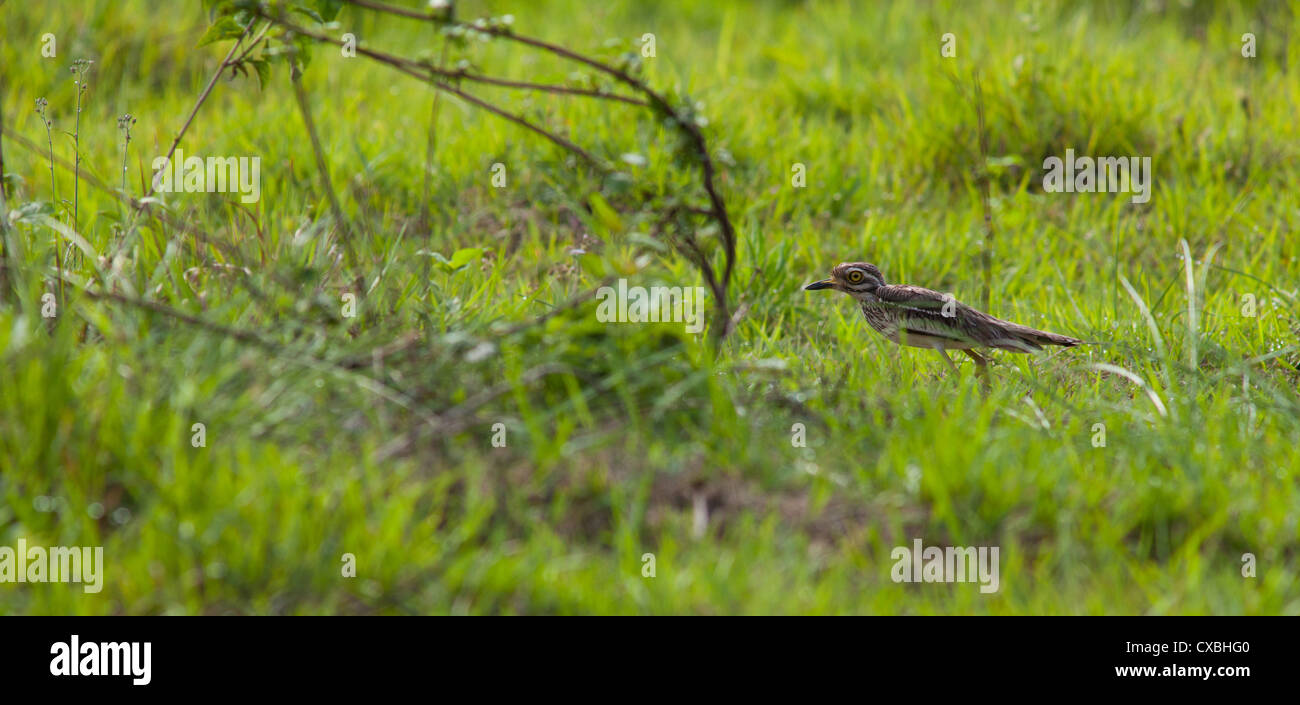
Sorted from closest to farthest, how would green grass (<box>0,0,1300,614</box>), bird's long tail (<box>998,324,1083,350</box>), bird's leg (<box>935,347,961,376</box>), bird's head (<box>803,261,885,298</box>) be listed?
green grass (<box>0,0,1300,614</box>), bird's long tail (<box>998,324,1083,350</box>), bird's leg (<box>935,347,961,376</box>), bird's head (<box>803,261,885,298</box>)

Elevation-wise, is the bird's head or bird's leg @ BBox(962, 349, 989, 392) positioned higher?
the bird's head

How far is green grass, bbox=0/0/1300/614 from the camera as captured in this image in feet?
12.3

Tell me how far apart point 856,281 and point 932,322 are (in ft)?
1.79

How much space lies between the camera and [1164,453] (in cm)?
447

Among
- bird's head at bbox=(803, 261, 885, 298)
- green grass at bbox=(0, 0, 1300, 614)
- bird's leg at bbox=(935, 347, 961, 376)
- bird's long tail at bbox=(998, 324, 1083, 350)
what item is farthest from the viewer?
bird's head at bbox=(803, 261, 885, 298)

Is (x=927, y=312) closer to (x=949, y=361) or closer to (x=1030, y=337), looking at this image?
(x=949, y=361)

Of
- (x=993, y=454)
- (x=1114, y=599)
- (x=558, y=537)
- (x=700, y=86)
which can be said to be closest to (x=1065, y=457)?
(x=993, y=454)

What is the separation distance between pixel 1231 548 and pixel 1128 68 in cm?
552

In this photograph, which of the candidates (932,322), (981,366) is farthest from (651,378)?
(981,366)

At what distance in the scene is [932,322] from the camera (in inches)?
231

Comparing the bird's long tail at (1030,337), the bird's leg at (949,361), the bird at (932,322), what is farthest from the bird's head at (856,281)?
the bird's long tail at (1030,337)

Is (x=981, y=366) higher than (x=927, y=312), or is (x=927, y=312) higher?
(x=927, y=312)

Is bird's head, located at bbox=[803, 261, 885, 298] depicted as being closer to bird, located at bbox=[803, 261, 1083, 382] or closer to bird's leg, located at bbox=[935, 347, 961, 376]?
bird, located at bbox=[803, 261, 1083, 382]

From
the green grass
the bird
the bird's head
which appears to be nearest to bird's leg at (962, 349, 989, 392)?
the bird
